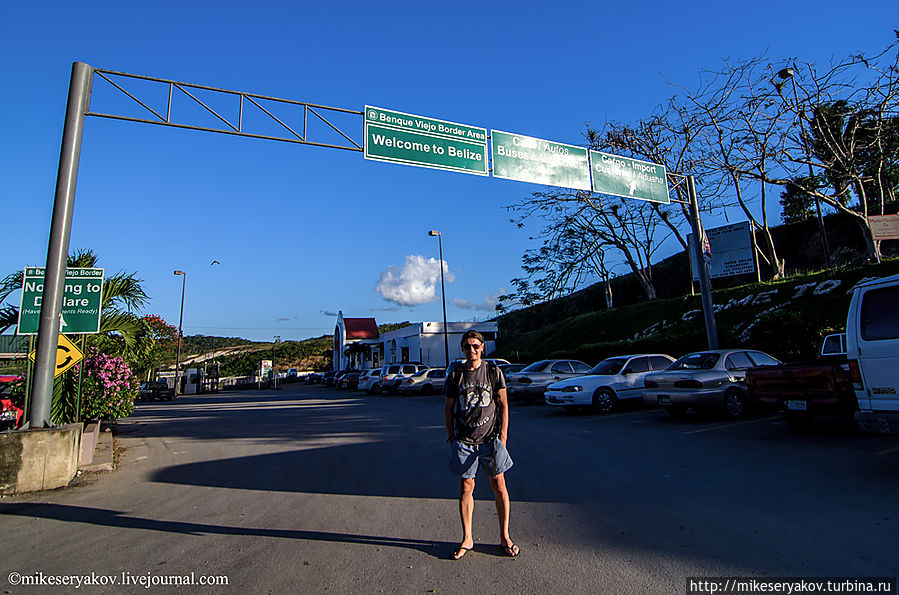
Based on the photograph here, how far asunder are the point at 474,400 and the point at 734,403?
9377 millimetres

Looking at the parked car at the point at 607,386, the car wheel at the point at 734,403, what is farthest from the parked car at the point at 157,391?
the car wheel at the point at 734,403

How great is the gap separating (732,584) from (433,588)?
6.47ft

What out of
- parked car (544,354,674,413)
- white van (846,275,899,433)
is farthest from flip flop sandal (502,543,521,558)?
parked car (544,354,674,413)

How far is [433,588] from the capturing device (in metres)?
3.61

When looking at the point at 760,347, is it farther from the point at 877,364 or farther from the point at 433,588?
the point at 433,588

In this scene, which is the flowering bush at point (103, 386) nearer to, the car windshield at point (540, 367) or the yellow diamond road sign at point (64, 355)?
the yellow diamond road sign at point (64, 355)

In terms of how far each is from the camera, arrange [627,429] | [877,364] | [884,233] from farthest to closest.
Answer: [884,233] → [627,429] → [877,364]

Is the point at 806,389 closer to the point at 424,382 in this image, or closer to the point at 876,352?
the point at 876,352

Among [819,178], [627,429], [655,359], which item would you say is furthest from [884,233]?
[627,429]

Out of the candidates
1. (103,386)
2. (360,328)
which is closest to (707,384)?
(103,386)

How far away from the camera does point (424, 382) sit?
2947 centimetres

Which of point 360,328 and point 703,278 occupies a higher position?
point 360,328

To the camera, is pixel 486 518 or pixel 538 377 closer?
pixel 486 518

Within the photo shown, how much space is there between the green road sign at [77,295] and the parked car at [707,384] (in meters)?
10.9
